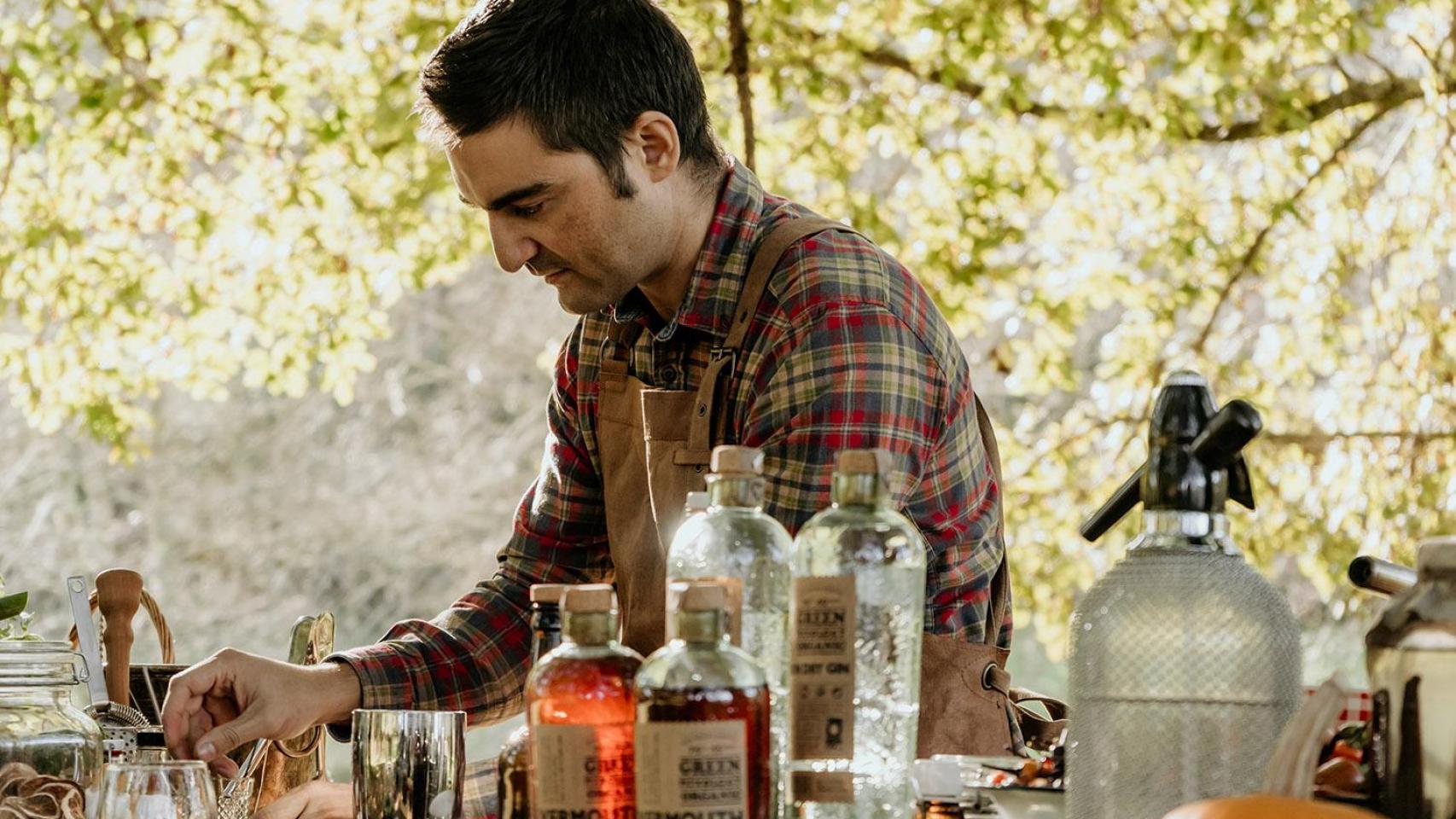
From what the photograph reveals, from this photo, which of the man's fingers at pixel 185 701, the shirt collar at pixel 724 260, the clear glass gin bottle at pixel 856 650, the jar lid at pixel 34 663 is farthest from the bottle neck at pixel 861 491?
the shirt collar at pixel 724 260

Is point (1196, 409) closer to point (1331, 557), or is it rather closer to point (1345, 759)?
point (1345, 759)

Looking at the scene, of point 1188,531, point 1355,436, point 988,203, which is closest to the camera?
point 1188,531

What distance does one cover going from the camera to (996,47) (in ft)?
17.7

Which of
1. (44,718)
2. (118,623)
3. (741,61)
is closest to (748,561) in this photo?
Answer: (44,718)

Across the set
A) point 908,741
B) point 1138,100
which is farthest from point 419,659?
point 1138,100

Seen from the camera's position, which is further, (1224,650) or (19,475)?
(19,475)

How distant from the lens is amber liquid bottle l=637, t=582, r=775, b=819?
0.96 meters

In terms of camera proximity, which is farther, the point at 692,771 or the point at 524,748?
the point at 524,748

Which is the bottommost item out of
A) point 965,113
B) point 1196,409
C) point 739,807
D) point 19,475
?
point 739,807

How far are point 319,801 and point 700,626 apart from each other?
82 cm

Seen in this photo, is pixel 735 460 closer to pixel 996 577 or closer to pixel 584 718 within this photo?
pixel 584 718

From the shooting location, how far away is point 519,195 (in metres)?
1.96

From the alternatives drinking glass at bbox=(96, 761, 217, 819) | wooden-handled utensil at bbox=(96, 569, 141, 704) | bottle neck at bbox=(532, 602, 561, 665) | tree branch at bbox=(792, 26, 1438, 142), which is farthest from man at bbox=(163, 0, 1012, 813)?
tree branch at bbox=(792, 26, 1438, 142)

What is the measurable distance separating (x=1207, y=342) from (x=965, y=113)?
3.61ft
